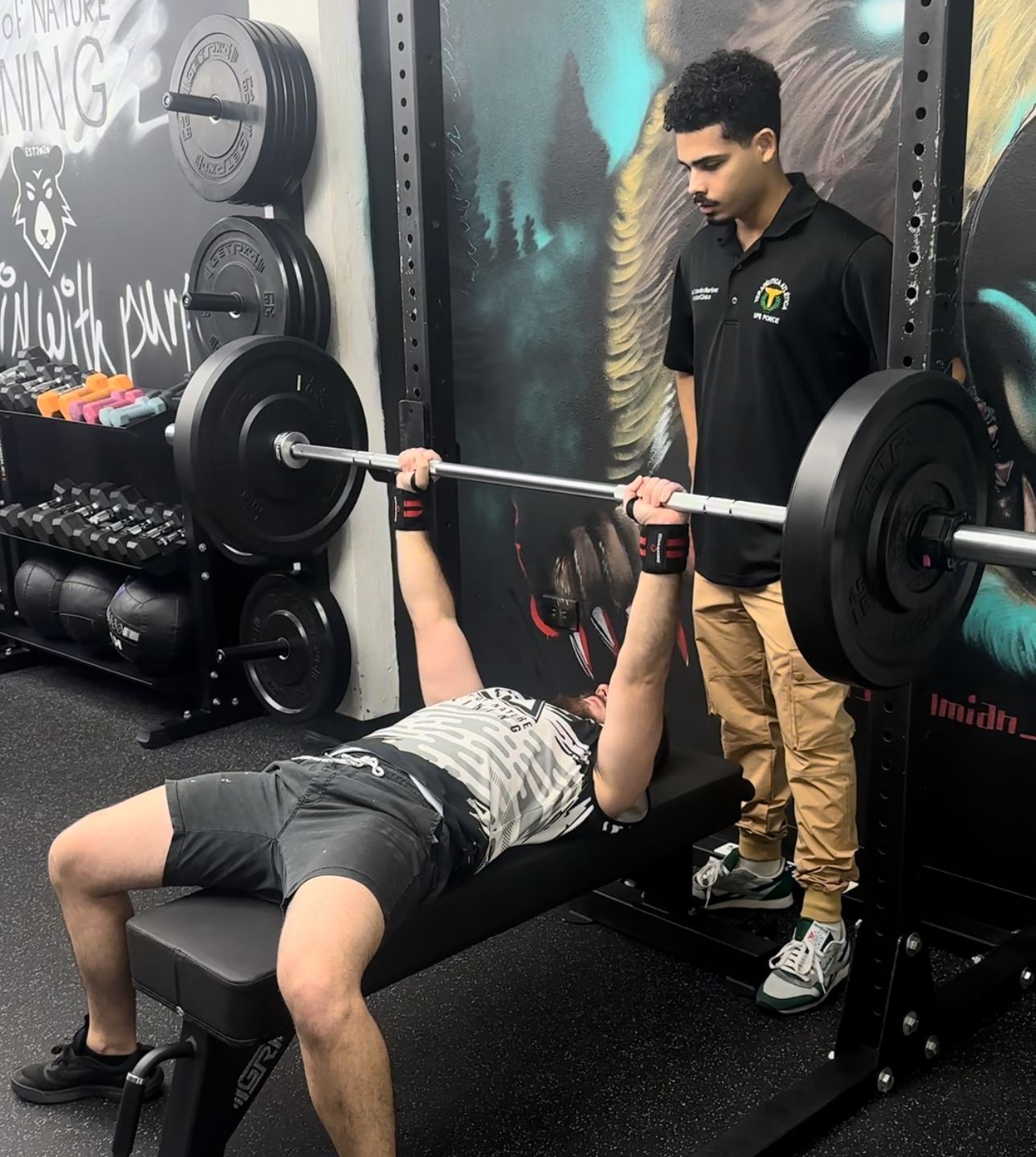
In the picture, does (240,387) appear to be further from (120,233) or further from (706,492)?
(120,233)

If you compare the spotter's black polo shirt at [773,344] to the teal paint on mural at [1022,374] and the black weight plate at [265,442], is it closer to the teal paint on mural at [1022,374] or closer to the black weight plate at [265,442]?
the teal paint on mural at [1022,374]

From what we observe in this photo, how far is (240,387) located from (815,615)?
1.25 m

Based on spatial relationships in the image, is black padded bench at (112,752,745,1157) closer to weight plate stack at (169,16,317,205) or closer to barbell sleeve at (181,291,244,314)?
barbell sleeve at (181,291,244,314)

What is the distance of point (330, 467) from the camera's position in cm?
231

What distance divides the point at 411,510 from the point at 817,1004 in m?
1.07

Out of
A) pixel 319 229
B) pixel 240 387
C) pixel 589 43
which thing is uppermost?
pixel 589 43

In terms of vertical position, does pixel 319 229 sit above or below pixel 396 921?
above

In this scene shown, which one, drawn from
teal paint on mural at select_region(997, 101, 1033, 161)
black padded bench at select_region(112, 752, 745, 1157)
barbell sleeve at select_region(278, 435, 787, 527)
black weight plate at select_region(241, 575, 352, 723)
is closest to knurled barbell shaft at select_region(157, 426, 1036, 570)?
barbell sleeve at select_region(278, 435, 787, 527)

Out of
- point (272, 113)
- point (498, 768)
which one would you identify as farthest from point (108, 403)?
point (498, 768)

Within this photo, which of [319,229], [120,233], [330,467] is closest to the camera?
[330,467]

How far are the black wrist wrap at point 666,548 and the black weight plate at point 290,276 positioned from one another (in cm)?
163

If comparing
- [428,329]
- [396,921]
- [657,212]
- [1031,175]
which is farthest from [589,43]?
[396,921]

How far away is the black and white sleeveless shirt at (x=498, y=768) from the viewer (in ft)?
5.34

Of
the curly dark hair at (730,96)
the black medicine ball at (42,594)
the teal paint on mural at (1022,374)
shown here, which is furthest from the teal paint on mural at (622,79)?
the black medicine ball at (42,594)
